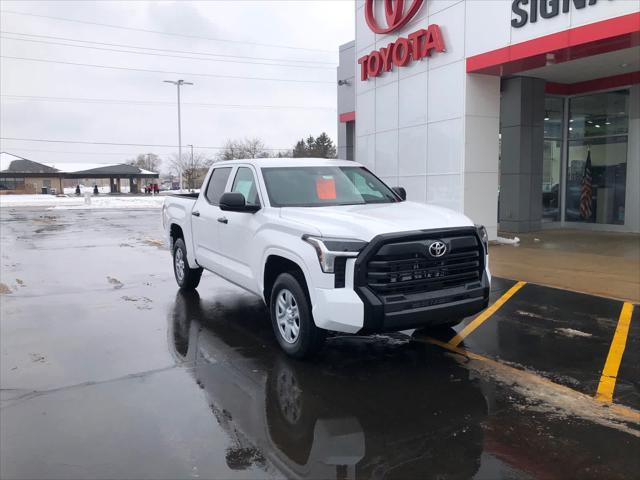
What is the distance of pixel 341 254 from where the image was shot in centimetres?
469

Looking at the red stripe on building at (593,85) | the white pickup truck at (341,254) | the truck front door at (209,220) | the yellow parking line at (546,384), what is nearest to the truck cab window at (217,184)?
the truck front door at (209,220)

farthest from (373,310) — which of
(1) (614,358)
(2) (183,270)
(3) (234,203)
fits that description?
(2) (183,270)

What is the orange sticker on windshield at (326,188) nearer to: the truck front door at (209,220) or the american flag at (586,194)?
the truck front door at (209,220)

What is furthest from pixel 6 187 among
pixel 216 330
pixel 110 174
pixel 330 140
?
pixel 216 330

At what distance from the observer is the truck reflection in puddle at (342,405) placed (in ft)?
11.4

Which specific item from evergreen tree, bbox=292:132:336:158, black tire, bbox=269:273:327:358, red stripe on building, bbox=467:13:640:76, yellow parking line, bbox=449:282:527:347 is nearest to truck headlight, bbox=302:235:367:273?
black tire, bbox=269:273:327:358

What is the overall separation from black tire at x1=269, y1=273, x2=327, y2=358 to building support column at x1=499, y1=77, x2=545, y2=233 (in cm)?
1227

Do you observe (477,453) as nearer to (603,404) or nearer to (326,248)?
(603,404)

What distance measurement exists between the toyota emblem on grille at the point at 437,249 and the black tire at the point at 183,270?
4331 mm

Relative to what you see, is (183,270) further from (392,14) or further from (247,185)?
(392,14)

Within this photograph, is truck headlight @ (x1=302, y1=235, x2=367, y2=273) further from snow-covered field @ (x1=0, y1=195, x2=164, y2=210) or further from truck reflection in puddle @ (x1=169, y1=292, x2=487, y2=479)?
snow-covered field @ (x1=0, y1=195, x2=164, y2=210)

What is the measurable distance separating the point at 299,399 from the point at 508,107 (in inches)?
538

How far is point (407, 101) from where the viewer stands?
46.7 ft

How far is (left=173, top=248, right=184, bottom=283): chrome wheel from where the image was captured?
8508 mm
